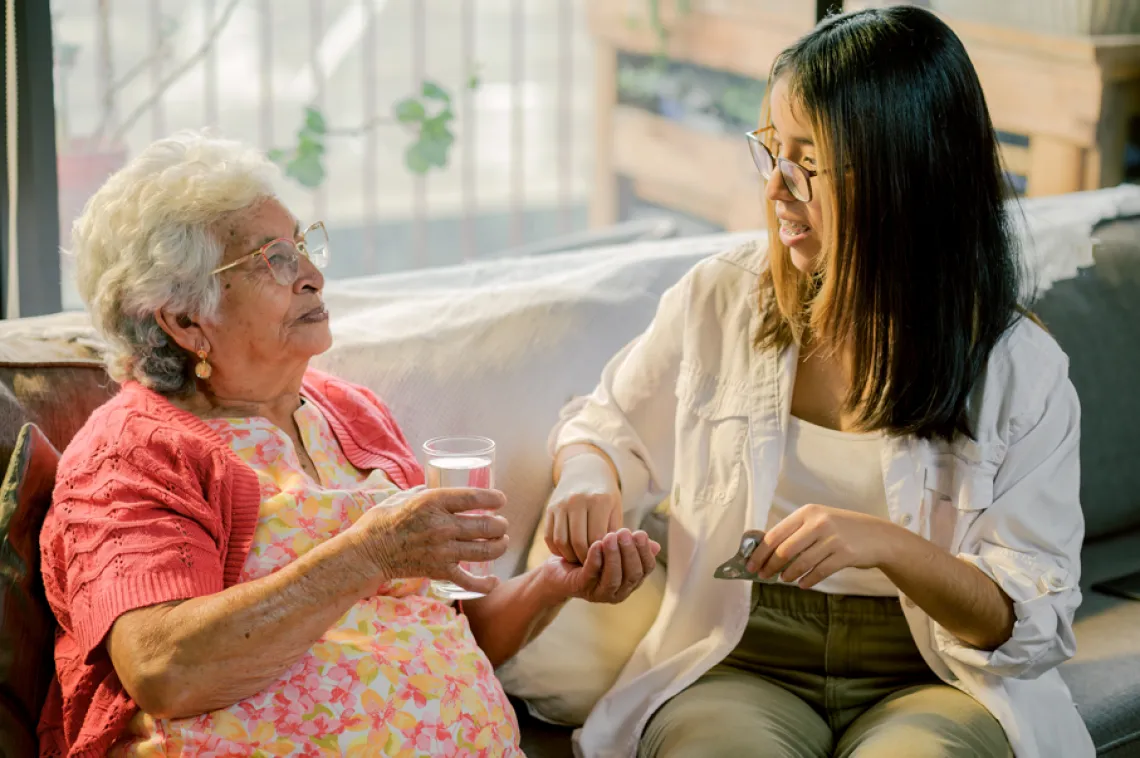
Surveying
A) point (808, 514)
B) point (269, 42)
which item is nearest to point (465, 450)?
point (808, 514)

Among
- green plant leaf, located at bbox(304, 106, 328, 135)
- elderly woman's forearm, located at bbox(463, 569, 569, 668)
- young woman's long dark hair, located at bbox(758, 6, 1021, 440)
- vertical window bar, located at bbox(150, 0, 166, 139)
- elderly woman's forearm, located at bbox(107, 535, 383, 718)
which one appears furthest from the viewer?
green plant leaf, located at bbox(304, 106, 328, 135)

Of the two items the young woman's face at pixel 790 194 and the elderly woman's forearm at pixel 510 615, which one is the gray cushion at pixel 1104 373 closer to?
the young woman's face at pixel 790 194

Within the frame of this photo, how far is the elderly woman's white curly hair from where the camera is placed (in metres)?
1.63

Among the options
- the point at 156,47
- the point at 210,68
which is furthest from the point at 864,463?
the point at 210,68

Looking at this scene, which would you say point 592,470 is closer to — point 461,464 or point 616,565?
point 616,565

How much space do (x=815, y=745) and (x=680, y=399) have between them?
0.55 metres

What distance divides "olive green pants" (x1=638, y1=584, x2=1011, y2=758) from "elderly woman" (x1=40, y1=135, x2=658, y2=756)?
8.6 inches

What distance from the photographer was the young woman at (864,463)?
160 cm

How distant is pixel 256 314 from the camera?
167 centimetres

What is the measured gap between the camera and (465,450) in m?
1.48

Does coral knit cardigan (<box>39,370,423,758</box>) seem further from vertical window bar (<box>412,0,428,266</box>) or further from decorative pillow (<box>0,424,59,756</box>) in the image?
vertical window bar (<box>412,0,428,266</box>)

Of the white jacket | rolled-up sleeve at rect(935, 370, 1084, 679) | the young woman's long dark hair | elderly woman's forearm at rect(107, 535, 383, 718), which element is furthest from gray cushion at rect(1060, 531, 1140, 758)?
elderly woman's forearm at rect(107, 535, 383, 718)

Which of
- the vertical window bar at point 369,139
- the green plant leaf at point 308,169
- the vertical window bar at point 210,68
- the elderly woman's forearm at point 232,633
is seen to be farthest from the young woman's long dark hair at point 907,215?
the vertical window bar at point 369,139

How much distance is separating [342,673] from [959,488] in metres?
0.88
